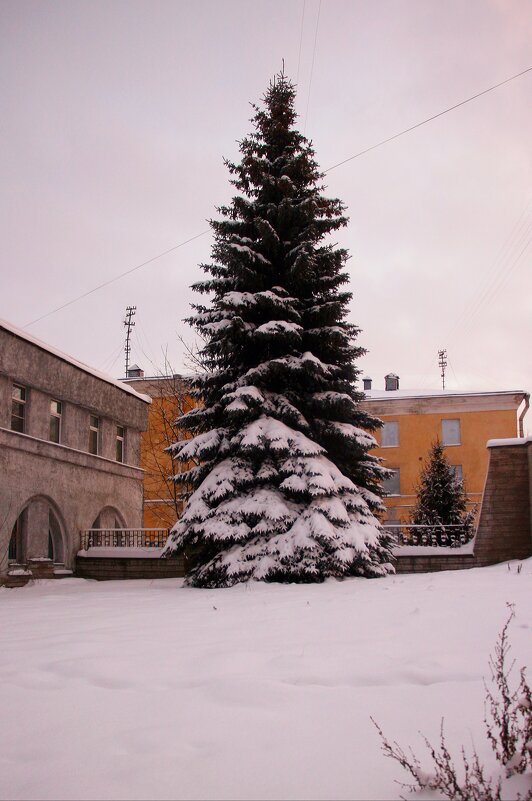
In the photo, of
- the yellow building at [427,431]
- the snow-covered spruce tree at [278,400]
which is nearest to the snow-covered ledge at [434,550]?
the snow-covered spruce tree at [278,400]

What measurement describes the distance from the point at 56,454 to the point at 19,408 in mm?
1957

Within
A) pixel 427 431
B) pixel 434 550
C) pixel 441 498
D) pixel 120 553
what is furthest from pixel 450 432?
pixel 120 553

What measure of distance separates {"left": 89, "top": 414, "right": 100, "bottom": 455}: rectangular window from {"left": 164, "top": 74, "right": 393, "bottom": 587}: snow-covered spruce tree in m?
10.4

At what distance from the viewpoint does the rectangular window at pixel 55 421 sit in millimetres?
22138

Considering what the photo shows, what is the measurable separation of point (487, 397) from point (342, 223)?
2771 cm

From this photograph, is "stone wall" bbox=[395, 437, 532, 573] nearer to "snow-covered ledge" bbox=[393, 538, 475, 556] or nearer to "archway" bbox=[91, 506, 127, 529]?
"snow-covered ledge" bbox=[393, 538, 475, 556]

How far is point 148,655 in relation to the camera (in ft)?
17.4

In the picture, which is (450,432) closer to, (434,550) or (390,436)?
(390,436)

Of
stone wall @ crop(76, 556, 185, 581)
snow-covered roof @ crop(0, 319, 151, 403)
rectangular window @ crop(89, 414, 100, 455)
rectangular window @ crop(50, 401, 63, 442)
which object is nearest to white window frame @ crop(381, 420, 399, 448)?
snow-covered roof @ crop(0, 319, 151, 403)

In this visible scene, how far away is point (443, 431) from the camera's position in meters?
41.2

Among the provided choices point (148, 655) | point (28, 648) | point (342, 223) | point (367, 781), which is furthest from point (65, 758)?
point (342, 223)

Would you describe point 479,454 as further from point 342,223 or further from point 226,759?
point 226,759

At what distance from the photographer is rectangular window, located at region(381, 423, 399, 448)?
41656 mm

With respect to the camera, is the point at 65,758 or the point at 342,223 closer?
the point at 65,758
